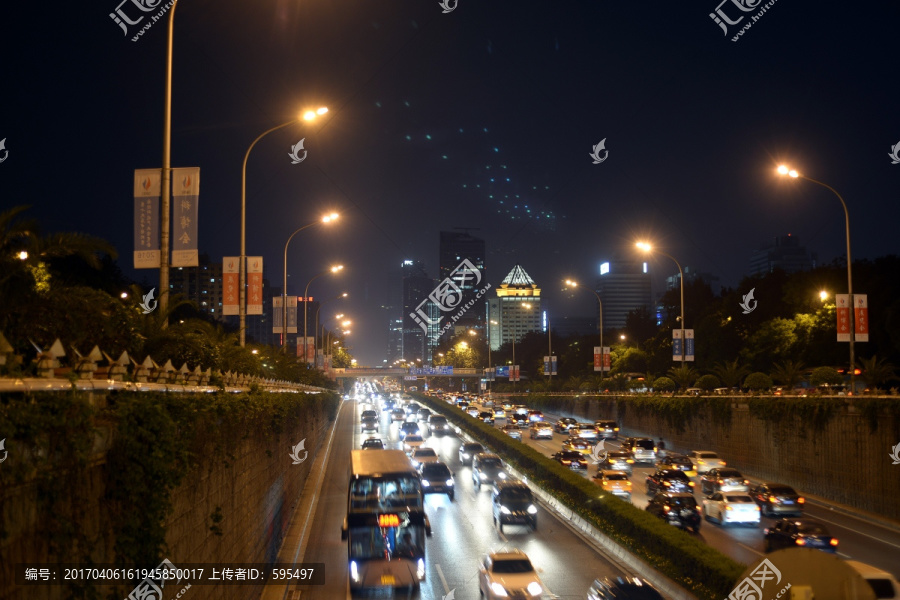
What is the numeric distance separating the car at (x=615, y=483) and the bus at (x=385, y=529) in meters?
14.6

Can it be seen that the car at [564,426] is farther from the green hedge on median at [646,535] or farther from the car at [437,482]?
the car at [437,482]

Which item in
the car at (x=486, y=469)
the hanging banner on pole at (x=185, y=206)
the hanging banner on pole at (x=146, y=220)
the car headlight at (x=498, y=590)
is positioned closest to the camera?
the car headlight at (x=498, y=590)

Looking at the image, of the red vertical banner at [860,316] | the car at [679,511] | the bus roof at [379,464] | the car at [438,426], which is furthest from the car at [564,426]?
the bus roof at [379,464]

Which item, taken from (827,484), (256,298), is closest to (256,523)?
(256,298)

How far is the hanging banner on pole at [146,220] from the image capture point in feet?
57.9

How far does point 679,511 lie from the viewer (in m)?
26.9

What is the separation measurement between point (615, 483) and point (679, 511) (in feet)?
26.0

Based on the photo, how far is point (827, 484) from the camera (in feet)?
117

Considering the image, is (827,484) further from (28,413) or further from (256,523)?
(28,413)

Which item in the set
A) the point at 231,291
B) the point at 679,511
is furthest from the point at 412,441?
the point at 231,291

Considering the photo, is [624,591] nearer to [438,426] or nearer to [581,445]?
[581,445]

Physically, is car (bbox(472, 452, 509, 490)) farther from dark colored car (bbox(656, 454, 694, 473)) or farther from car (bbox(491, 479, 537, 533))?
car (bbox(491, 479, 537, 533))

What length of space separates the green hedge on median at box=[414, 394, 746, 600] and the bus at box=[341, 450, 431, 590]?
5.75 m

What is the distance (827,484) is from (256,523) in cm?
2725
